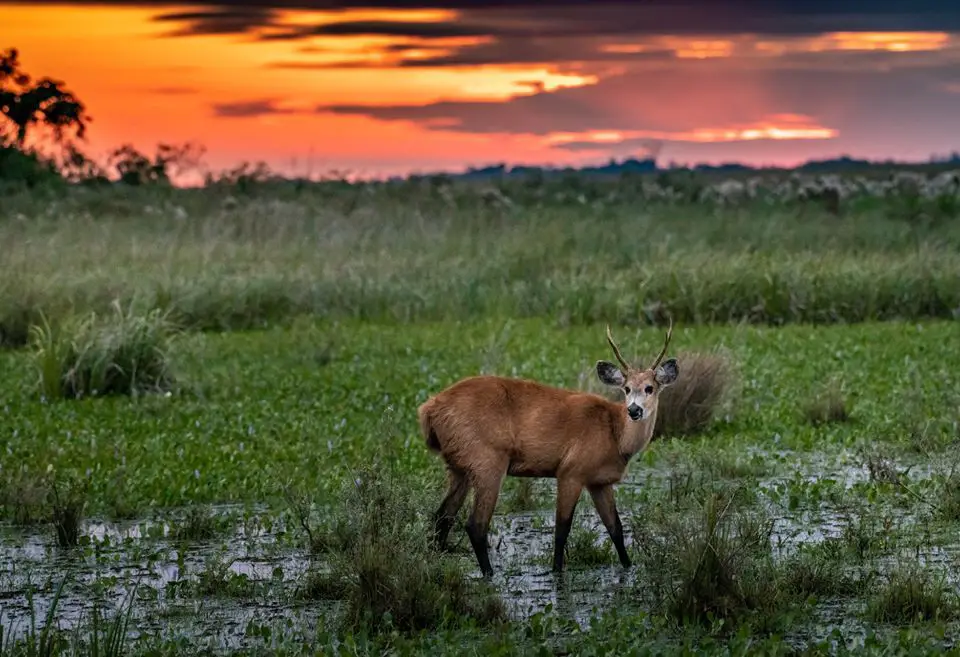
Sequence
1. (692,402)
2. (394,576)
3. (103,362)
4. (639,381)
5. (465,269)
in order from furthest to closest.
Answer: (465,269) → (103,362) → (692,402) → (639,381) → (394,576)

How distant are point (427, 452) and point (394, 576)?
5.35 metres

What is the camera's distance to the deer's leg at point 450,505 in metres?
9.64

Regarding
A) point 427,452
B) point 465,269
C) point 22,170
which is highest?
point 427,452

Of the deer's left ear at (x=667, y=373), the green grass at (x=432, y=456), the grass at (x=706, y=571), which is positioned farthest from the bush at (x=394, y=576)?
the deer's left ear at (x=667, y=373)

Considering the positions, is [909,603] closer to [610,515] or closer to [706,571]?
[706,571]

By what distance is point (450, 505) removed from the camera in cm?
970

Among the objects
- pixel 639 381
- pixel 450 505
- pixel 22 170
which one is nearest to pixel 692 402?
pixel 450 505

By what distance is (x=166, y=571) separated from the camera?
9.63 metres

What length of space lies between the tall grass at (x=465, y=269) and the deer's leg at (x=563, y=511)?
37.8 feet

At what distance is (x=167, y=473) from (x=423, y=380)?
533 centimetres

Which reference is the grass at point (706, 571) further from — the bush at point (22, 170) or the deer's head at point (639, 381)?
the bush at point (22, 170)

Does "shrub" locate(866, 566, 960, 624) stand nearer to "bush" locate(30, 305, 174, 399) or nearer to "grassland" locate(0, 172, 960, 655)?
"grassland" locate(0, 172, 960, 655)

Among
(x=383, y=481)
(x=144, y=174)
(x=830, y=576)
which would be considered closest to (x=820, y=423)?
(x=830, y=576)

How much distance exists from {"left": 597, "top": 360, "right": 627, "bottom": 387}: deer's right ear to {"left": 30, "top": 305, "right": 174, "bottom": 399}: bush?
864cm
